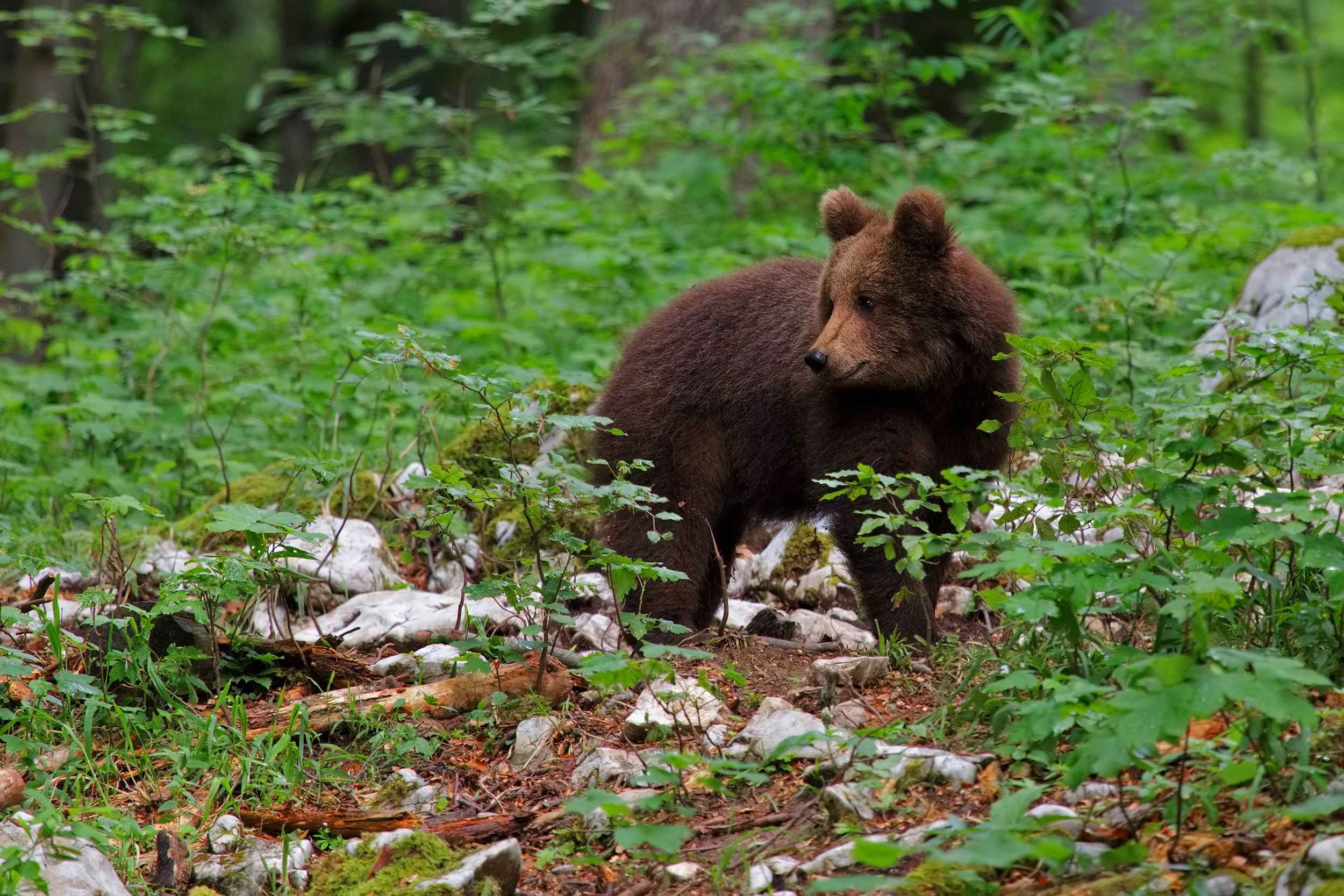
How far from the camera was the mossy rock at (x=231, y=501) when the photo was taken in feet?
20.0

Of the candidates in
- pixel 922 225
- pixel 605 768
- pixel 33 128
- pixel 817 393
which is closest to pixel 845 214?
pixel 922 225

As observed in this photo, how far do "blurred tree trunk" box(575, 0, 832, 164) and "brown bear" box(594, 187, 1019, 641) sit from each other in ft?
24.4

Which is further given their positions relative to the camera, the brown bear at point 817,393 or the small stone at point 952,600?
the small stone at point 952,600

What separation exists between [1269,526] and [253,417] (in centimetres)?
637

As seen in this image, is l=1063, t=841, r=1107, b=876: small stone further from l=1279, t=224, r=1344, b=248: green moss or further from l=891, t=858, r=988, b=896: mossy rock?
l=1279, t=224, r=1344, b=248: green moss

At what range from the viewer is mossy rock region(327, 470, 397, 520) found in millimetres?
6316

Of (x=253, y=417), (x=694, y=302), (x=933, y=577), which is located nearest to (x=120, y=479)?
(x=253, y=417)

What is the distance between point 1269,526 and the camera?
3221 mm

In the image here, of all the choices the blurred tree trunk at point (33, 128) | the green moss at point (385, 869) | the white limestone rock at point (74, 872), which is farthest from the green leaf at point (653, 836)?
the blurred tree trunk at point (33, 128)

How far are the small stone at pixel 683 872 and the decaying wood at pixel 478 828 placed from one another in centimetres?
54

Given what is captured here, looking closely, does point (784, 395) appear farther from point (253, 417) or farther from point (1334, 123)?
point (1334, 123)

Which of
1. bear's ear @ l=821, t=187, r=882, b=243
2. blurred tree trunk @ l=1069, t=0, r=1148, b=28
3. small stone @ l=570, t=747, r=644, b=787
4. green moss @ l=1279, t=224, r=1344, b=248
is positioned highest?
blurred tree trunk @ l=1069, t=0, r=1148, b=28

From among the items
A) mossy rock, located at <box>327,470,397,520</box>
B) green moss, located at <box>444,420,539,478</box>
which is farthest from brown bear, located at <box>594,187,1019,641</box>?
mossy rock, located at <box>327,470,397,520</box>

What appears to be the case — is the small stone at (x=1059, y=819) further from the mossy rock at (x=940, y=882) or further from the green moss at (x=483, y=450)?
the green moss at (x=483, y=450)
